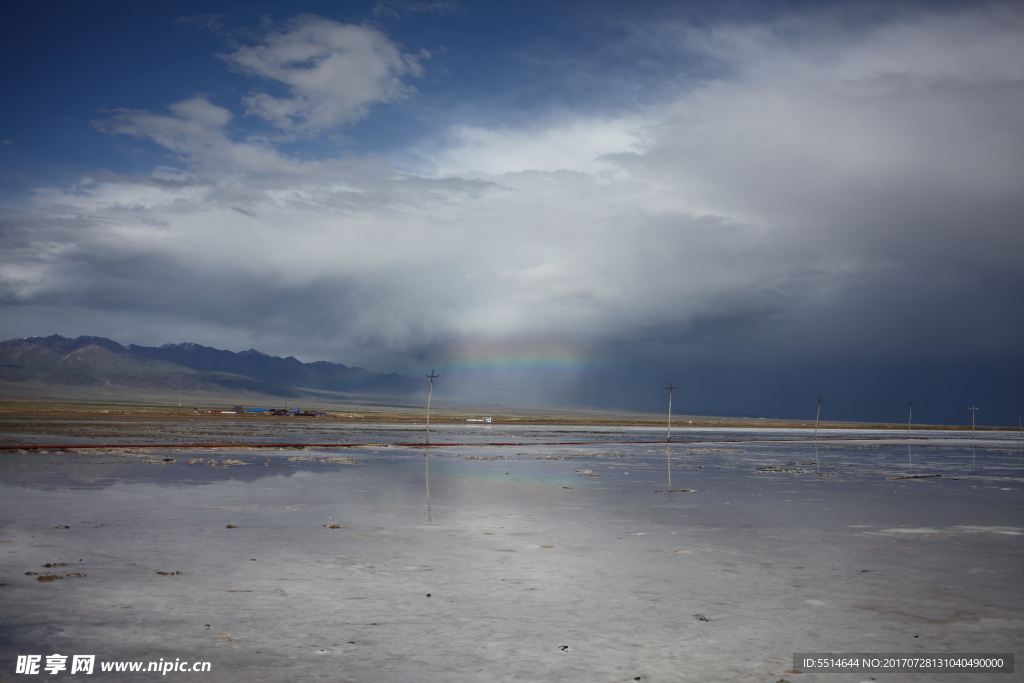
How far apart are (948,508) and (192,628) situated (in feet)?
74.7

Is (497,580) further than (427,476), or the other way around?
(427,476)

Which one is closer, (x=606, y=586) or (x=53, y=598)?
(x=53, y=598)

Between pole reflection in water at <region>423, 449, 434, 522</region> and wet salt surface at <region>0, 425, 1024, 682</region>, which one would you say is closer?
wet salt surface at <region>0, 425, 1024, 682</region>

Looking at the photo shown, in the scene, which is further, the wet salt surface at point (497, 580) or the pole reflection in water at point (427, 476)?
the pole reflection in water at point (427, 476)

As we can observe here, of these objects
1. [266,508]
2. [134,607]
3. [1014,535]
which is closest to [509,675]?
[134,607]

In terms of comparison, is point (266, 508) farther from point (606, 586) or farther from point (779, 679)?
point (779, 679)

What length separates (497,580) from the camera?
1165 centimetres

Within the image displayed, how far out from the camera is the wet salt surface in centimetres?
804

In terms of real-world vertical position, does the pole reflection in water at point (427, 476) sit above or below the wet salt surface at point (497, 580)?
below

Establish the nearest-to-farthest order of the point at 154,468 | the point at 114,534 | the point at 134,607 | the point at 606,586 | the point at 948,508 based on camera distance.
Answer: the point at 134,607 → the point at 606,586 → the point at 114,534 → the point at 948,508 → the point at 154,468

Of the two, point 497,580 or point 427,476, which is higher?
point 497,580

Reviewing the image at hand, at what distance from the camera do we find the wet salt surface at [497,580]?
8039mm

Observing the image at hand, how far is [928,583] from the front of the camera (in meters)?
11.8

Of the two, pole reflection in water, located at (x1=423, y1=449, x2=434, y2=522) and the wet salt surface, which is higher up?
the wet salt surface
